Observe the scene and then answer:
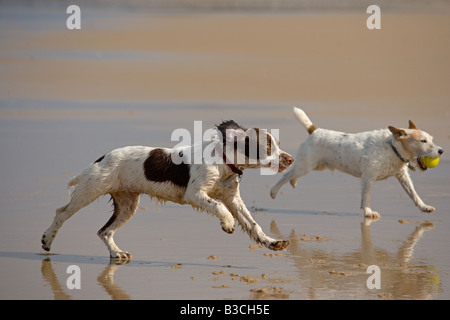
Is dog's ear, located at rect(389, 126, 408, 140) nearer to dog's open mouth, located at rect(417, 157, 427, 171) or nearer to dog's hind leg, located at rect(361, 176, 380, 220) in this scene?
dog's open mouth, located at rect(417, 157, 427, 171)

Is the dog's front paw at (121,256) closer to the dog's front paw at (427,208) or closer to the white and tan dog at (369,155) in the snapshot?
the white and tan dog at (369,155)

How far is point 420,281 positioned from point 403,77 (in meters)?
16.1

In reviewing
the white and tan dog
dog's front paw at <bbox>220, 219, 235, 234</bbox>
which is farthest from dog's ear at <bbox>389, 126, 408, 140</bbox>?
dog's front paw at <bbox>220, 219, 235, 234</bbox>

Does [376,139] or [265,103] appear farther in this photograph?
[265,103]

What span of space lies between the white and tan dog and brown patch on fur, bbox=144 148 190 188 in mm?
3124

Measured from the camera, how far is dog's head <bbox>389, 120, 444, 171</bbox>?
11.2m

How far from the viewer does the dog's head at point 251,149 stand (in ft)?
27.1

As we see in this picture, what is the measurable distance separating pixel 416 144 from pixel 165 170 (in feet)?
13.4

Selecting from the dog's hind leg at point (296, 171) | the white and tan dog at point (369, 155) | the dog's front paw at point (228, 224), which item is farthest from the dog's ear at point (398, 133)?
the dog's front paw at point (228, 224)

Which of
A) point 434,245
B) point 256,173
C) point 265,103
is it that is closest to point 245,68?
point 265,103

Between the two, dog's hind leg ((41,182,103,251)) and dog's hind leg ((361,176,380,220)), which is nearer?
dog's hind leg ((41,182,103,251))

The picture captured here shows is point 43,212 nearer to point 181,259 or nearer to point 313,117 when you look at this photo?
point 181,259

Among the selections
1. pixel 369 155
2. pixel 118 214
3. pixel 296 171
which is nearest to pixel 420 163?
pixel 369 155

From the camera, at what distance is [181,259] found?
8.27 meters
